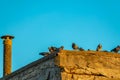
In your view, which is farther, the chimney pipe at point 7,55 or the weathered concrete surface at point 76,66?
the chimney pipe at point 7,55

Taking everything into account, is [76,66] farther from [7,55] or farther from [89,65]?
[7,55]

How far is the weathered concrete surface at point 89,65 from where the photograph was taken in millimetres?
11773

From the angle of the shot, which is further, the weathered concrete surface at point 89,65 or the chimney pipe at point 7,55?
the chimney pipe at point 7,55

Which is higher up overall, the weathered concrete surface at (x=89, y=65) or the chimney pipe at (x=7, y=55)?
the chimney pipe at (x=7, y=55)

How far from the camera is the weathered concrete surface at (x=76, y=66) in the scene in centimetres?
1171

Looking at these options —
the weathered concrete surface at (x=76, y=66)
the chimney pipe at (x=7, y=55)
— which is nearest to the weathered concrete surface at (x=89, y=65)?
the weathered concrete surface at (x=76, y=66)

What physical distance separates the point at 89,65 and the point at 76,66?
0.33 metres

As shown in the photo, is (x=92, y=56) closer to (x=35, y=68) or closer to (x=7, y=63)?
(x=35, y=68)

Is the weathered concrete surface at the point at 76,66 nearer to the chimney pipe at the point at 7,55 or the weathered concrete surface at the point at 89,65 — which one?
the weathered concrete surface at the point at 89,65

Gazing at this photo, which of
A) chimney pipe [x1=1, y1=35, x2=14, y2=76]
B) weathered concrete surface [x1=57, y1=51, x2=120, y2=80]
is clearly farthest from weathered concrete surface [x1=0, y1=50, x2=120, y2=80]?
chimney pipe [x1=1, y1=35, x2=14, y2=76]

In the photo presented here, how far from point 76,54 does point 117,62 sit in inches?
42.3

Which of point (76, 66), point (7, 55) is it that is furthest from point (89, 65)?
point (7, 55)

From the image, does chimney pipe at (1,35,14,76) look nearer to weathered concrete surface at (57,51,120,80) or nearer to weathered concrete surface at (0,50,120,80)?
weathered concrete surface at (0,50,120,80)

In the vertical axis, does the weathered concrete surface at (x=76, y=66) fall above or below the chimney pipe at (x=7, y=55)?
below
